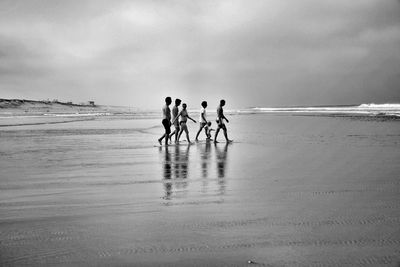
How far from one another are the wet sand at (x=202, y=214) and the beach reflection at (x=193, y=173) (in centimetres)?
4

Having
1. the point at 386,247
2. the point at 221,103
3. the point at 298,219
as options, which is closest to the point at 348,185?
the point at 298,219

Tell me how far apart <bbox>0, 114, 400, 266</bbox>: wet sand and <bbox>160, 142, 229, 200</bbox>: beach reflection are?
0.04 meters

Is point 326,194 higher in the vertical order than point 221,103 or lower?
lower

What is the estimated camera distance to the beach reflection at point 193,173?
22.6ft

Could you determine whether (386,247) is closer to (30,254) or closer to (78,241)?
(78,241)

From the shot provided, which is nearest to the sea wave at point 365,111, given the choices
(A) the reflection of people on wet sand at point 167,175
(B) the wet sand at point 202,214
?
(A) the reflection of people on wet sand at point 167,175

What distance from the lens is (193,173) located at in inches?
347

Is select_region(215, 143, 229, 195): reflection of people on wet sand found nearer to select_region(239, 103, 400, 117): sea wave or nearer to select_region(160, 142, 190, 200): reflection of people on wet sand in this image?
select_region(160, 142, 190, 200): reflection of people on wet sand

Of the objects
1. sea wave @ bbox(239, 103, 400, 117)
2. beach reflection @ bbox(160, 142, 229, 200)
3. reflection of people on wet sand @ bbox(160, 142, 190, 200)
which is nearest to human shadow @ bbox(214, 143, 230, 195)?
beach reflection @ bbox(160, 142, 229, 200)

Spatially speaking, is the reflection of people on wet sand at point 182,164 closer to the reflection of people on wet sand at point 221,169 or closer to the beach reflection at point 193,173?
the beach reflection at point 193,173

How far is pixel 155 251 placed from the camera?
3900 millimetres

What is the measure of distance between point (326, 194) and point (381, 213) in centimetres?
126

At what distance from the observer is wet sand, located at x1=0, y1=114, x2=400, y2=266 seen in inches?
149

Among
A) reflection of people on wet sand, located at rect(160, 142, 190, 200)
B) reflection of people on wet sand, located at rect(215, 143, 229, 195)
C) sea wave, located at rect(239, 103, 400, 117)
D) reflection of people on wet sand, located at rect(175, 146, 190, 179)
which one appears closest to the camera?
reflection of people on wet sand, located at rect(215, 143, 229, 195)
